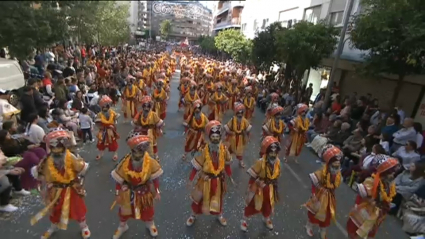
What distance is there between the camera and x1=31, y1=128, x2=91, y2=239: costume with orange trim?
157 inches

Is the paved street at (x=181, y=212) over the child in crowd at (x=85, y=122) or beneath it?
beneath

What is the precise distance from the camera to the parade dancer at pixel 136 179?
164 inches

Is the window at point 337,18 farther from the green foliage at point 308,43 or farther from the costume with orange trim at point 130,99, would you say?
the costume with orange trim at point 130,99

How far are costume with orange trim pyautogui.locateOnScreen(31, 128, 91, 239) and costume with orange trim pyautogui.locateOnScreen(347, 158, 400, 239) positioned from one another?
400 centimetres

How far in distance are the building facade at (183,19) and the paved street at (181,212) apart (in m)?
48.0

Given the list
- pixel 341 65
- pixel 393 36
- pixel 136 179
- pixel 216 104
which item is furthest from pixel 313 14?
pixel 136 179

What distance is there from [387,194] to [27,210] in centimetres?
562

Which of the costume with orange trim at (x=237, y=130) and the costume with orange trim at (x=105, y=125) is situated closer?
the costume with orange trim at (x=105, y=125)

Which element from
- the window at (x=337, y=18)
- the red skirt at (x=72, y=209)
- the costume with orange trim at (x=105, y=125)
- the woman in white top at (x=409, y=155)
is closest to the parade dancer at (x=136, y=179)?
the red skirt at (x=72, y=209)

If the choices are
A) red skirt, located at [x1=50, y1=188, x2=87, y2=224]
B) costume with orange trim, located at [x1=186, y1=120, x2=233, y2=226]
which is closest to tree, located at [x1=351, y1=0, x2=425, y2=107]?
costume with orange trim, located at [x1=186, y1=120, x2=233, y2=226]

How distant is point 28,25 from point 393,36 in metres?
7.81

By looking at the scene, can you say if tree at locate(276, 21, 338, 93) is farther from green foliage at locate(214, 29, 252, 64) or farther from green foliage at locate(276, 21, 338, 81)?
green foliage at locate(214, 29, 252, 64)

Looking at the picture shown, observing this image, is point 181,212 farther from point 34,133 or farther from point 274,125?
point 274,125

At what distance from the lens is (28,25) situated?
247 cm
